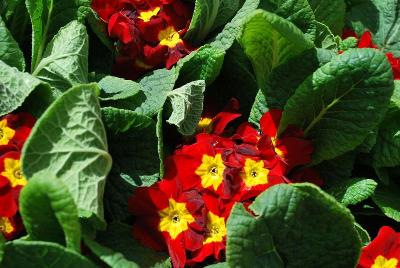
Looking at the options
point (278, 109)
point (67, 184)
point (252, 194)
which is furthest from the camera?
point (278, 109)

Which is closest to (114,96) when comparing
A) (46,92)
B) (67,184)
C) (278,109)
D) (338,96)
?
(46,92)

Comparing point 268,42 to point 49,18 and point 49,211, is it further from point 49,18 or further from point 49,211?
point 49,211

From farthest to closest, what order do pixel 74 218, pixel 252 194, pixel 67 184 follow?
pixel 252 194 < pixel 67 184 < pixel 74 218

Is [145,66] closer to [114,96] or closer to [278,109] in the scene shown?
[114,96]

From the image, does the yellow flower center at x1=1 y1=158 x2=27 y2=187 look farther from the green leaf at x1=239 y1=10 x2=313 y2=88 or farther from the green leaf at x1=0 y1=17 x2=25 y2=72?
the green leaf at x1=239 y1=10 x2=313 y2=88

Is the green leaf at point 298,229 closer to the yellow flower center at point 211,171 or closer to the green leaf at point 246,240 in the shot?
the green leaf at point 246,240

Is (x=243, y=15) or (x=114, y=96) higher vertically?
(x=243, y=15)

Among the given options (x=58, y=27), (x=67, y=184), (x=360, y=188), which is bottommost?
(x=360, y=188)

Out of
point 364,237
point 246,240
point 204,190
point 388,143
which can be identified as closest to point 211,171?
point 204,190
